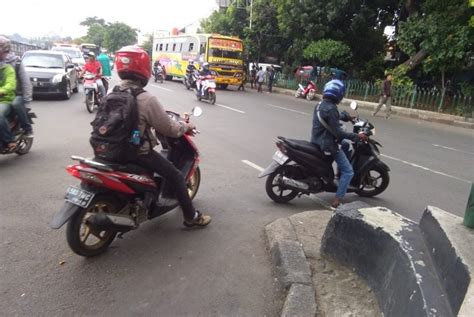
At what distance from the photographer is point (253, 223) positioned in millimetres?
4469

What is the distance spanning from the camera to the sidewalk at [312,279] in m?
2.83

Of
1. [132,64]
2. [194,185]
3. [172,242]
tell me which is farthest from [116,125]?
[194,185]

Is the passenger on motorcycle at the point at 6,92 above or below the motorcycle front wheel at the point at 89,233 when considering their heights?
above

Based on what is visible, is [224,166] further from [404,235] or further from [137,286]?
[404,235]

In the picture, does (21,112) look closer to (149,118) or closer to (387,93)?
(149,118)

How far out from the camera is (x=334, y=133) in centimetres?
477

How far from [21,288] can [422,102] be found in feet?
57.4

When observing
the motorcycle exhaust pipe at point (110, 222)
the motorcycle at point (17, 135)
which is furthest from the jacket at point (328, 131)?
the motorcycle at point (17, 135)

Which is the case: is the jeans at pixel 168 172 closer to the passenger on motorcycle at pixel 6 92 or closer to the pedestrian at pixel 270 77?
the passenger on motorcycle at pixel 6 92

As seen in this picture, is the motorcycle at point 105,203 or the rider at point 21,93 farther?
the rider at point 21,93

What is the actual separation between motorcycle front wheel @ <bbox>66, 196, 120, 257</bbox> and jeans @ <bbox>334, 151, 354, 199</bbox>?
2674 mm

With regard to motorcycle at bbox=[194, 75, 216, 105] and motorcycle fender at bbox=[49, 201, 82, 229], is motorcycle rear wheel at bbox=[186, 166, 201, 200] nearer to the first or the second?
motorcycle fender at bbox=[49, 201, 82, 229]

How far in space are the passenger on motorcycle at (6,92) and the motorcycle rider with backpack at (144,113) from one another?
3083 millimetres

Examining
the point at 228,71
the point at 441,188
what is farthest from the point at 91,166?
the point at 228,71
